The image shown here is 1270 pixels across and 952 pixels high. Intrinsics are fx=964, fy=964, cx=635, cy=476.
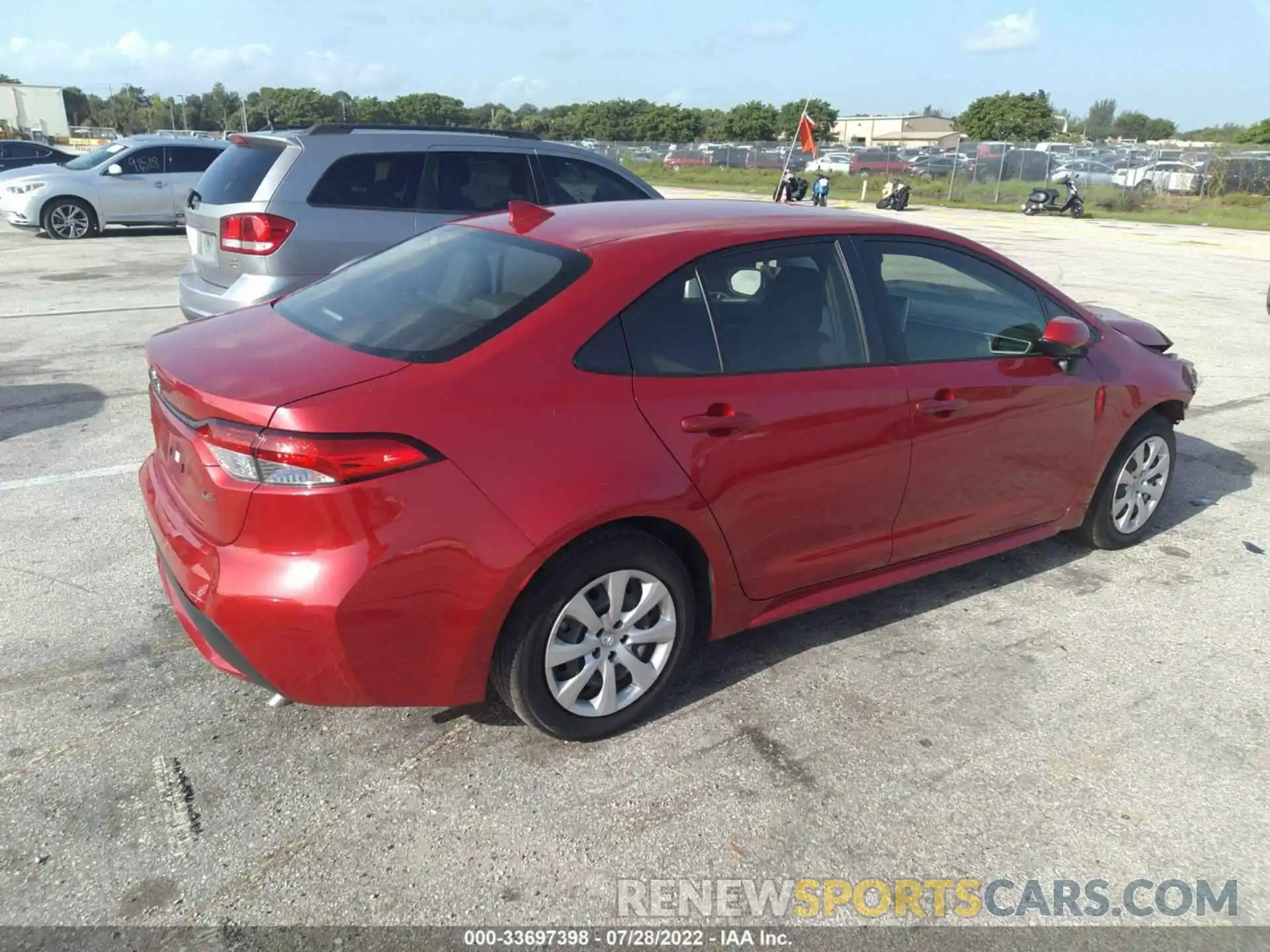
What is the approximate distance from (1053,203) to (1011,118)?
57.9 meters

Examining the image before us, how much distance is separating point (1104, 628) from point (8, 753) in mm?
3981

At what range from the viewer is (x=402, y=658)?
8.82 ft

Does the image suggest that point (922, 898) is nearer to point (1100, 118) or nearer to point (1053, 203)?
point (1053, 203)

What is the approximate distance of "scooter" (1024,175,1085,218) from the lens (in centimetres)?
3197

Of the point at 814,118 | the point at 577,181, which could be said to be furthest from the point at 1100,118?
the point at 577,181

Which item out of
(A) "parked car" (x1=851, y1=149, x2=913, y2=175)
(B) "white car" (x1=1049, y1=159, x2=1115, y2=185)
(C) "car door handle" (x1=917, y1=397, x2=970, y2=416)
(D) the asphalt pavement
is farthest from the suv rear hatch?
(A) "parked car" (x1=851, y1=149, x2=913, y2=175)

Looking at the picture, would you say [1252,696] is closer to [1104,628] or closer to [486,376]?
[1104,628]

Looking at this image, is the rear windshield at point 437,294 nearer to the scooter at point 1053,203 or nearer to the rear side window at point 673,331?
the rear side window at point 673,331

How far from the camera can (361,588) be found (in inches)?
100

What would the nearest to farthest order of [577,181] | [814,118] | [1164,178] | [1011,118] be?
[577,181] < [1164,178] < [1011,118] < [814,118]

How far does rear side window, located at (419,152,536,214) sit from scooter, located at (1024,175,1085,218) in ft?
96.0

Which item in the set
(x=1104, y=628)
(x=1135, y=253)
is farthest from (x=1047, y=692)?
(x=1135, y=253)

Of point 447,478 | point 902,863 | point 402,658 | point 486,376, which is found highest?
point 486,376

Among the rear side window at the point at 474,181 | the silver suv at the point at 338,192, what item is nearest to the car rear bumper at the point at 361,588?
the silver suv at the point at 338,192
